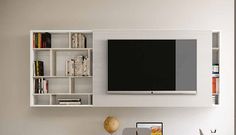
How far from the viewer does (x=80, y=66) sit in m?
5.72

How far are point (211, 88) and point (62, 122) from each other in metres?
2.01

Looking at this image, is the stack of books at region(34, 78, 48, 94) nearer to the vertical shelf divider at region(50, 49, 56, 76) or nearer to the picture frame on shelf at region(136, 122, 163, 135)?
the vertical shelf divider at region(50, 49, 56, 76)

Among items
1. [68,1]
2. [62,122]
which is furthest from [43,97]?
[68,1]

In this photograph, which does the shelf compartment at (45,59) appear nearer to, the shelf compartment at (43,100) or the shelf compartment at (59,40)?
the shelf compartment at (59,40)

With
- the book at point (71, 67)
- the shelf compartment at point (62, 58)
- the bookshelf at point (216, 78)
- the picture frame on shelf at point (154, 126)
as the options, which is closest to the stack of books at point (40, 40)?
the shelf compartment at point (62, 58)

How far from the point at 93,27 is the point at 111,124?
4.34 feet

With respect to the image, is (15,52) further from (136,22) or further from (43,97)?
(136,22)

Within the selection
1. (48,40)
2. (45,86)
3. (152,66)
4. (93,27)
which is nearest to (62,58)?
(48,40)

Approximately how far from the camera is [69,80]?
5.79 m

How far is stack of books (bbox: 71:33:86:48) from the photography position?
5.76 m

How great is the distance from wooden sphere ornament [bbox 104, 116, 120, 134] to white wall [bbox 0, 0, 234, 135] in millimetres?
233

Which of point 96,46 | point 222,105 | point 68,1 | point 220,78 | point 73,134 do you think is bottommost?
point 73,134

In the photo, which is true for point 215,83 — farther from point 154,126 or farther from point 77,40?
point 77,40

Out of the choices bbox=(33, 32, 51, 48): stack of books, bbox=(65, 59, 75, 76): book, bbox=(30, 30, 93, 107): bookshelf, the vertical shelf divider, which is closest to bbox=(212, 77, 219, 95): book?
bbox=(30, 30, 93, 107): bookshelf
